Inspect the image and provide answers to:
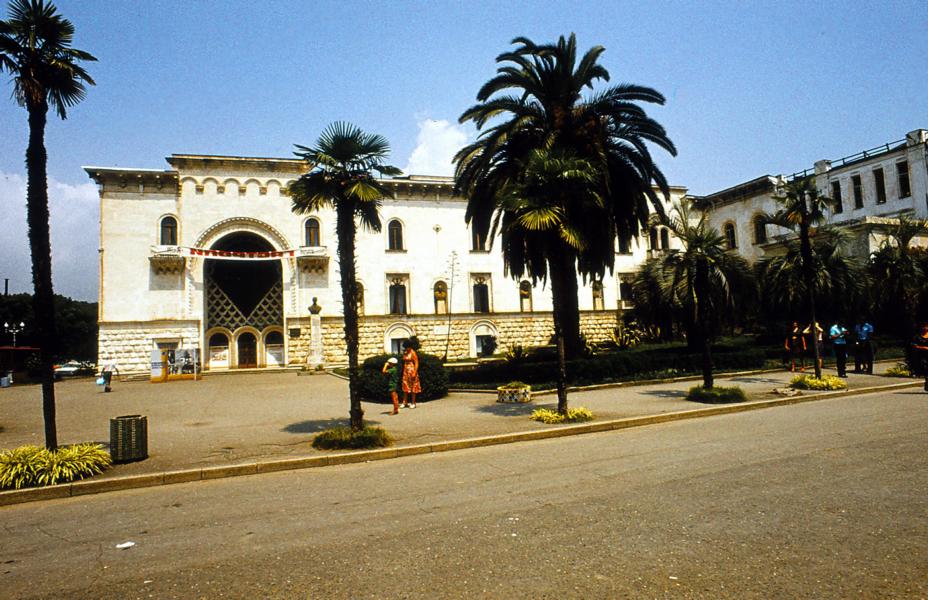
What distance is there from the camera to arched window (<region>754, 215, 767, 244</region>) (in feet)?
147

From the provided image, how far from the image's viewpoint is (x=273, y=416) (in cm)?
1448

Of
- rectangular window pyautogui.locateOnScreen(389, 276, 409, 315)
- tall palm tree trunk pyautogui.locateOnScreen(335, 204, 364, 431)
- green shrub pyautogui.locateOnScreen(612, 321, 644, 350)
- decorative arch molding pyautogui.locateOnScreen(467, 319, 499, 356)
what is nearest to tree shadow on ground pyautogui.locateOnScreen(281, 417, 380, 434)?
tall palm tree trunk pyautogui.locateOnScreen(335, 204, 364, 431)

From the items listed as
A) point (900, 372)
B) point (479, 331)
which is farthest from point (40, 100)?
point (479, 331)

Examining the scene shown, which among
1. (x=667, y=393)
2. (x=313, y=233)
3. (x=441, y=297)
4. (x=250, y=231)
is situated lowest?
(x=667, y=393)

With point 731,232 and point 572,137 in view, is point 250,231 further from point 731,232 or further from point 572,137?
point 731,232

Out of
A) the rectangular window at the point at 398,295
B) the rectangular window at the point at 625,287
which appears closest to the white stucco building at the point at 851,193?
the rectangular window at the point at 625,287

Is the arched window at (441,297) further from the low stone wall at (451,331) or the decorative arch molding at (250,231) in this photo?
the decorative arch molding at (250,231)

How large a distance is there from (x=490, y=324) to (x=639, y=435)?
2917 cm

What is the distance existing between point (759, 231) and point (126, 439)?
154 ft

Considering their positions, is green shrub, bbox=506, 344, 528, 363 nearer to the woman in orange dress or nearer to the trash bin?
the woman in orange dress

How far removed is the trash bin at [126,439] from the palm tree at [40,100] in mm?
826

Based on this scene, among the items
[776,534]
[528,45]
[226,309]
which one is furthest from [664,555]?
[226,309]

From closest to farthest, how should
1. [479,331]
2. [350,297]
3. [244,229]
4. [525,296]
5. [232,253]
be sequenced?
1. [350,297]
2. [232,253]
3. [244,229]
4. [479,331]
5. [525,296]

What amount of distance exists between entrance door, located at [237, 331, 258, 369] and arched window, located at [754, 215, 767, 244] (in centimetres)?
3921
